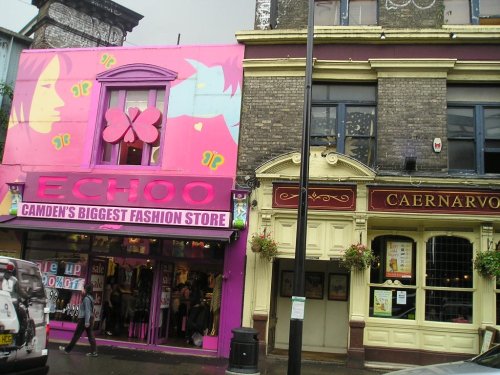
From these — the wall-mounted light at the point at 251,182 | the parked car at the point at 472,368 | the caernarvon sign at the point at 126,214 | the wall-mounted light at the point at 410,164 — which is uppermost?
the wall-mounted light at the point at 410,164

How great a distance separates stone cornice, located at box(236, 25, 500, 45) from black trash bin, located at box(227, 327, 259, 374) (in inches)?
300

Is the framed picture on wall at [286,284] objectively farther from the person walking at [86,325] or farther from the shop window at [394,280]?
the person walking at [86,325]

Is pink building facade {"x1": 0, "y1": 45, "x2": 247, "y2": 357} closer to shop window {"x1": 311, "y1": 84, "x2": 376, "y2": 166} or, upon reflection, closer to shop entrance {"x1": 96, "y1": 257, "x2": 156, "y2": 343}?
shop entrance {"x1": 96, "y1": 257, "x2": 156, "y2": 343}

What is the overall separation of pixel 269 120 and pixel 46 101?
6.36 metres

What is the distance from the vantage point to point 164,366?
34.8 ft

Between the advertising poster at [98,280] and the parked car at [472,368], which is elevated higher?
the advertising poster at [98,280]

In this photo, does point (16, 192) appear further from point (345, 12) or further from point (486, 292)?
point (486, 292)

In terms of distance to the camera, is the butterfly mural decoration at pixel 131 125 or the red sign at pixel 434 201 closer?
the red sign at pixel 434 201

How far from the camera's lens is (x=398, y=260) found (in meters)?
12.1

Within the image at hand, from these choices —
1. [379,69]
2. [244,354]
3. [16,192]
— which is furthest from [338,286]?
→ [16,192]

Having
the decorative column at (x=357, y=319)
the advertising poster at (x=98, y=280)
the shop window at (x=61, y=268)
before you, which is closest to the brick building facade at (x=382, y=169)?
the decorative column at (x=357, y=319)

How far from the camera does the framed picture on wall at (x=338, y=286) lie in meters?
13.0

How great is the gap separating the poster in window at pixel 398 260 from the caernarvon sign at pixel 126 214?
13.1 ft

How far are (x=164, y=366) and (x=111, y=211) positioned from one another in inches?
164
